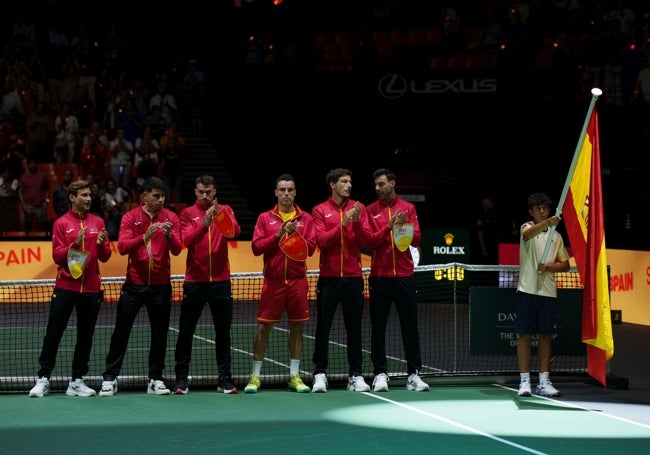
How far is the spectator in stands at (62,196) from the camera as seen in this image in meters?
24.4

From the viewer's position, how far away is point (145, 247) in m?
12.1

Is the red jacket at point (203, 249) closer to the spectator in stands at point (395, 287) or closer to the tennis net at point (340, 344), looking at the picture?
the tennis net at point (340, 344)

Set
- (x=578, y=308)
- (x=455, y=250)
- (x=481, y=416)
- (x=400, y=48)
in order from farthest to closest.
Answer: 1. (x=400, y=48)
2. (x=455, y=250)
3. (x=578, y=308)
4. (x=481, y=416)

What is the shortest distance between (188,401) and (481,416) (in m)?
2.89

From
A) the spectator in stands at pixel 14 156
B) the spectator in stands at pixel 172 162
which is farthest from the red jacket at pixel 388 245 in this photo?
the spectator in stands at pixel 14 156

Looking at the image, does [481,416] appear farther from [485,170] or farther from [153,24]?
[153,24]

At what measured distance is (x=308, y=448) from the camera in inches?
380

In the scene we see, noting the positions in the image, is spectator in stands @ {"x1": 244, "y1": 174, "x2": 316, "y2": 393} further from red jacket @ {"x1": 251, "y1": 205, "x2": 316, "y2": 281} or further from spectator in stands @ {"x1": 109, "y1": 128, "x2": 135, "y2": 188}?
spectator in stands @ {"x1": 109, "y1": 128, "x2": 135, "y2": 188}

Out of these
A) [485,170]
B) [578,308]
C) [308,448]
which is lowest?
[308,448]

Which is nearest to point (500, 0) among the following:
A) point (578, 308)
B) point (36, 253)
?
point (36, 253)

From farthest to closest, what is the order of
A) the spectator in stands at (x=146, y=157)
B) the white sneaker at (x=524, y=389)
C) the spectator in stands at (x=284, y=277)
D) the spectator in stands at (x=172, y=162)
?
the spectator in stands at (x=172, y=162) → the spectator in stands at (x=146, y=157) → the spectator in stands at (x=284, y=277) → the white sneaker at (x=524, y=389)

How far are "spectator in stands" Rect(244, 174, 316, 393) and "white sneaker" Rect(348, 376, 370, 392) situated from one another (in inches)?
18.3

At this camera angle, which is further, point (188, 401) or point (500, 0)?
point (500, 0)

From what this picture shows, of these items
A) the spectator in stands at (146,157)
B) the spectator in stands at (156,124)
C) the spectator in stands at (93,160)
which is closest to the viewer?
the spectator in stands at (93,160)
